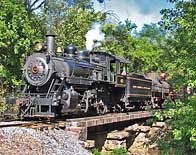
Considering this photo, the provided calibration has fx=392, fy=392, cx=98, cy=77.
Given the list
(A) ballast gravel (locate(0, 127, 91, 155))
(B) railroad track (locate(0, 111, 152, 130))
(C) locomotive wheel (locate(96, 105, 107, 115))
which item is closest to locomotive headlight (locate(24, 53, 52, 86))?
(B) railroad track (locate(0, 111, 152, 130))

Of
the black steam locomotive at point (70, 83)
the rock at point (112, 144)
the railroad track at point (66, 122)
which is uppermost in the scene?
the black steam locomotive at point (70, 83)

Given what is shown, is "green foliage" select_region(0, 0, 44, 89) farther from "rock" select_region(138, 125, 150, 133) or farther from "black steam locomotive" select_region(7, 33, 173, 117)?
"rock" select_region(138, 125, 150, 133)

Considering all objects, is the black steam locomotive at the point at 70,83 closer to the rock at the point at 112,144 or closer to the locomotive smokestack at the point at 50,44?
the locomotive smokestack at the point at 50,44

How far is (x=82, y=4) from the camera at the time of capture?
30.2 meters

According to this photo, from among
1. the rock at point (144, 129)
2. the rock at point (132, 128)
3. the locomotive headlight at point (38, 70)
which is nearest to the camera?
the locomotive headlight at point (38, 70)

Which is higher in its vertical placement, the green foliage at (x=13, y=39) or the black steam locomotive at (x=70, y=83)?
the green foliage at (x=13, y=39)

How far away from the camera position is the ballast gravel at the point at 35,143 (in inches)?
378

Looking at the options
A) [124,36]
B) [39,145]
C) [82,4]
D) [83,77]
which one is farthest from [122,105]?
[124,36]

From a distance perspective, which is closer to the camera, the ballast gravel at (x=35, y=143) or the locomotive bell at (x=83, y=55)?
the ballast gravel at (x=35, y=143)

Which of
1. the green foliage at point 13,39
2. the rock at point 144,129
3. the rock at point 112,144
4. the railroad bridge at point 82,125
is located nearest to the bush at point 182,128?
the railroad bridge at point 82,125

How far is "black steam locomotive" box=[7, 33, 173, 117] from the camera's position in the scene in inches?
582

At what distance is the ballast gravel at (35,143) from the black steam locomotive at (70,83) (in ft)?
9.50

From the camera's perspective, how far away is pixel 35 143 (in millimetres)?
10219

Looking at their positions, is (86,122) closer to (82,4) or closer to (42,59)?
(42,59)
